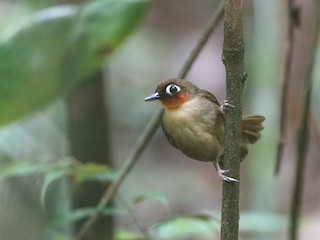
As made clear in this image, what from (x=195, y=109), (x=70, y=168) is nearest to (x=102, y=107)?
(x=70, y=168)

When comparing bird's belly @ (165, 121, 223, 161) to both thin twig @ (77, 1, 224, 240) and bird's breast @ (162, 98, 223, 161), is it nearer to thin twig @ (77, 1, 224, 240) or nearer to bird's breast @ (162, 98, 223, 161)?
bird's breast @ (162, 98, 223, 161)

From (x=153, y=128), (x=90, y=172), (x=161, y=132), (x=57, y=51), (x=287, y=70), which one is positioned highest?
(x=161, y=132)

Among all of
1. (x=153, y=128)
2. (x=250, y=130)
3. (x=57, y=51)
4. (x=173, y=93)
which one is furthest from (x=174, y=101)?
(x=57, y=51)

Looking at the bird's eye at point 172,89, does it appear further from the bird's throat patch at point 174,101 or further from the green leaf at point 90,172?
the green leaf at point 90,172

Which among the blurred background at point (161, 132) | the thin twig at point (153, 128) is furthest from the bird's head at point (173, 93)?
the blurred background at point (161, 132)

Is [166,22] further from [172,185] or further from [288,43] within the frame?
[288,43]

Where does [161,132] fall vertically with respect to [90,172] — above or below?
above

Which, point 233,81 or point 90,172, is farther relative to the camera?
point 90,172

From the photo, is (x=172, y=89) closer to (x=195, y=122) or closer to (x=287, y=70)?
(x=195, y=122)
